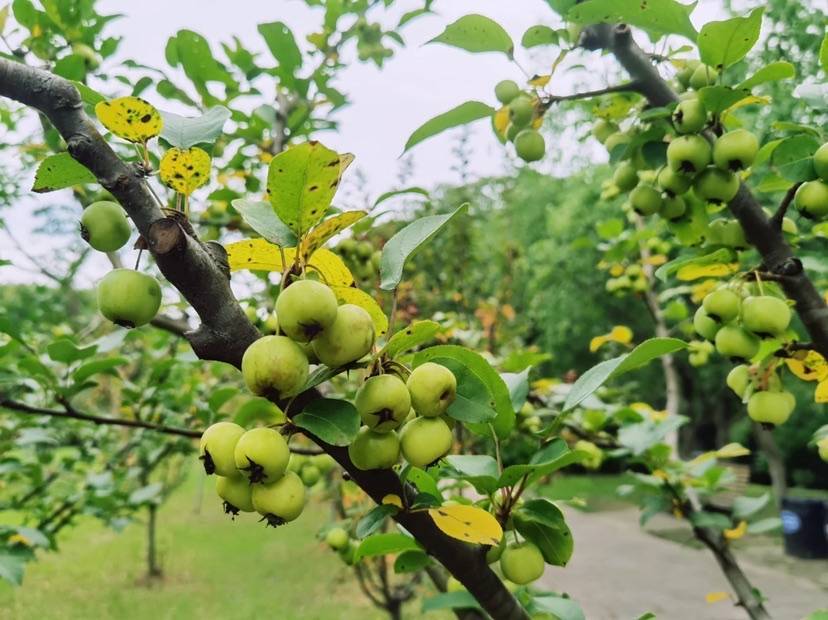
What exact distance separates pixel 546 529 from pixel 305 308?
22.1 inches

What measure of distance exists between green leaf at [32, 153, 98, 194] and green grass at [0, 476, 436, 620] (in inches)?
248

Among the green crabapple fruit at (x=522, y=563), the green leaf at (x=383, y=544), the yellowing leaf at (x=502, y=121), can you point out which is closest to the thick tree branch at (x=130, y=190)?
the green leaf at (x=383, y=544)

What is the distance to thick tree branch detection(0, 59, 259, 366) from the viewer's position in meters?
0.66

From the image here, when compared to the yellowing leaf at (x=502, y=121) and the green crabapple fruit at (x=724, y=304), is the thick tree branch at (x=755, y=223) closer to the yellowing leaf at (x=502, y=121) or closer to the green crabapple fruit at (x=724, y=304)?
the green crabapple fruit at (x=724, y=304)

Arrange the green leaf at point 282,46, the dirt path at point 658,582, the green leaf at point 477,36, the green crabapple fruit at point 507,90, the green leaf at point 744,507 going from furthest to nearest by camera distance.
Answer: the dirt path at point 658,582, the green leaf at point 744,507, the green leaf at point 282,46, the green crabapple fruit at point 507,90, the green leaf at point 477,36

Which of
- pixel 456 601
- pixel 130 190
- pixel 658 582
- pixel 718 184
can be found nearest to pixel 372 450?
pixel 130 190

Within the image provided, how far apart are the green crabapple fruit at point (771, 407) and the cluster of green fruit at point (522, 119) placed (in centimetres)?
68

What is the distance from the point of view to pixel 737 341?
4.12 feet

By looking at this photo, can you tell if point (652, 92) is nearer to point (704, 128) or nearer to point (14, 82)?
point (704, 128)

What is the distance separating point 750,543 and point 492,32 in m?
10.7

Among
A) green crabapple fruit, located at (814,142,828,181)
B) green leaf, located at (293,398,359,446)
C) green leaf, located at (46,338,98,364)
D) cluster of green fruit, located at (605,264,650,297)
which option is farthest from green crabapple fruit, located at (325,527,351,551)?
cluster of green fruit, located at (605,264,650,297)

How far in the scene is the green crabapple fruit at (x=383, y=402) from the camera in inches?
28.4

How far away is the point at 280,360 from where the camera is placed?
67cm

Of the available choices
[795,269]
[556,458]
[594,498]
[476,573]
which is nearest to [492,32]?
[795,269]
